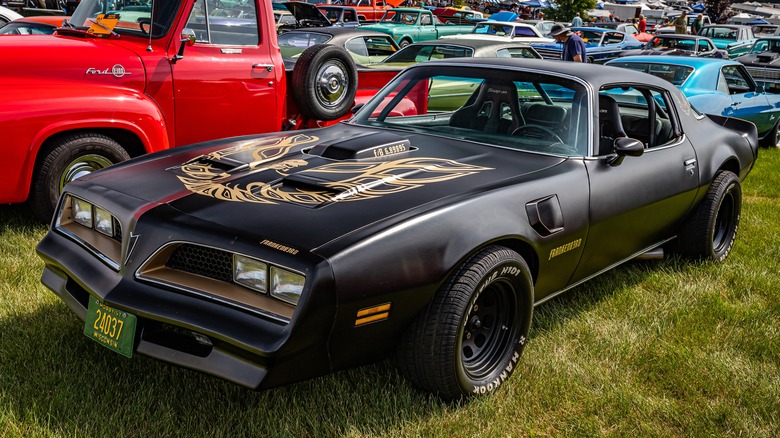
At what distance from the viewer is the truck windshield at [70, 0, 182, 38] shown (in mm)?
5387

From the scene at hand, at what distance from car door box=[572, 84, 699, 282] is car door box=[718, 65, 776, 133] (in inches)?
188

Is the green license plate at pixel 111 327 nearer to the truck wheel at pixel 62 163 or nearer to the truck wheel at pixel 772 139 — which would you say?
the truck wheel at pixel 62 163

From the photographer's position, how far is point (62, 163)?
489 centimetres

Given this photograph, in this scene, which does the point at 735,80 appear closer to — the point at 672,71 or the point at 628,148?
the point at 672,71

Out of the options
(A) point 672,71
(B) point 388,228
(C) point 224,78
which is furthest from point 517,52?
(B) point 388,228

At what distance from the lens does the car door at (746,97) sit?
29.5 feet

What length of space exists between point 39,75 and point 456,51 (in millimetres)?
6757

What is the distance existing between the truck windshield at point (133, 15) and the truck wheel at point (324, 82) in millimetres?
1079

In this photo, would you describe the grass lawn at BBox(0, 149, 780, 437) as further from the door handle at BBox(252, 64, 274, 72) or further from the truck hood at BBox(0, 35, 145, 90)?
the door handle at BBox(252, 64, 274, 72)

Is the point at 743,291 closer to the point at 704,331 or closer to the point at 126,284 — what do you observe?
the point at 704,331

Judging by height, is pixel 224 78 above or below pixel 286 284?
above

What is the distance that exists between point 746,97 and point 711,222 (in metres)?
5.27

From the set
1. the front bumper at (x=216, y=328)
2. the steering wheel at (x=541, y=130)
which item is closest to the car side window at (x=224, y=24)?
the steering wheel at (x=541, y=130)

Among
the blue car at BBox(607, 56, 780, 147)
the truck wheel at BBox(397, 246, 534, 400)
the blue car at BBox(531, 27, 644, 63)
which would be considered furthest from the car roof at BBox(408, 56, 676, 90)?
the blue car at BBox(531, 27, 644, 63)
